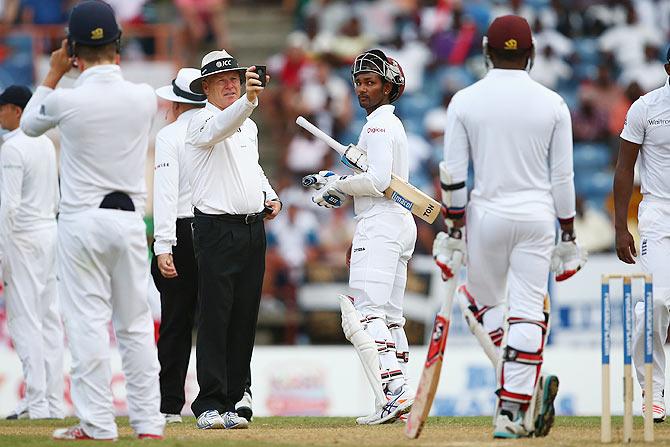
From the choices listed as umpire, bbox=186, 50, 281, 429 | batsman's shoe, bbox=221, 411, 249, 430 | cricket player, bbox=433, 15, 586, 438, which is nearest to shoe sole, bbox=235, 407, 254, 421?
umpire, bbox=186, 50, 281, 429

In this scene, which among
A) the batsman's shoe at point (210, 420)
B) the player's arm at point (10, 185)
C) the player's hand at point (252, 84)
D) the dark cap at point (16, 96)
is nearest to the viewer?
the player's hand at point (252, 84)

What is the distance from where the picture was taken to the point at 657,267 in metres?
8.90

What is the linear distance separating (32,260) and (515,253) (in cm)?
506

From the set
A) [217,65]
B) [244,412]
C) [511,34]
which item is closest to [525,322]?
[511,34]

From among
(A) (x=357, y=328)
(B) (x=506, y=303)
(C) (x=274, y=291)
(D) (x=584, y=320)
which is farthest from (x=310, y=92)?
(B) (x=506, y=303)

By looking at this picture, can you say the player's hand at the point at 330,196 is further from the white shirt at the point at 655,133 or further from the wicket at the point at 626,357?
the wicket at the point at 626,357

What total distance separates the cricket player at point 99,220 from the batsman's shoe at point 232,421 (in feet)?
4.18

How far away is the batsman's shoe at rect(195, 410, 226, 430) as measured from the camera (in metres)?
8.54

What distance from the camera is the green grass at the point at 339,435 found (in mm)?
7270

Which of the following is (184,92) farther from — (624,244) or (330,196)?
(624,244)

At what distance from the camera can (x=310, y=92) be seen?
18797 millimetres

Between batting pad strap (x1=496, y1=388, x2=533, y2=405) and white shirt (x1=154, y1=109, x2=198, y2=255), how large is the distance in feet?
8.74

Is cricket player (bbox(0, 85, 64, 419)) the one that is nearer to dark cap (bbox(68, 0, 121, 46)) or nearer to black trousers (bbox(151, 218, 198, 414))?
black trousers (bbox(151, 218, 198, 414))

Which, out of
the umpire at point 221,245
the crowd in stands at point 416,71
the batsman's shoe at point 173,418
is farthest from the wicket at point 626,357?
the crowd in stands at point 416,71
